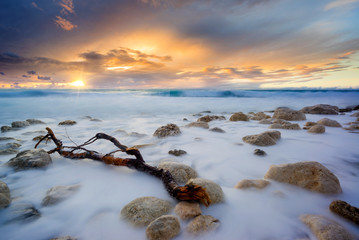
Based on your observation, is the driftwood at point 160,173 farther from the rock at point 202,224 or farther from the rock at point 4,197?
the rock at point 4,197

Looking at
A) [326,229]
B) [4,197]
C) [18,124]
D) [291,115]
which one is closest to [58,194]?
[4,197]

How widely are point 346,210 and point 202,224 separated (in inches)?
47.9

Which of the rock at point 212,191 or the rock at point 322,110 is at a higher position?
the rock at point 322,110

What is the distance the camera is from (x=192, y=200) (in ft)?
4.94

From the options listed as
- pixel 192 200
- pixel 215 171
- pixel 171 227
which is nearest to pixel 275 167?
pixel 215 171

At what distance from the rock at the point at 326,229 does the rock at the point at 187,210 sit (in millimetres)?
887

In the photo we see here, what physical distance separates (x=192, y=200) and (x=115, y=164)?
1324 millimetres

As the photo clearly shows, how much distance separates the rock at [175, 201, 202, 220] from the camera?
1.40m

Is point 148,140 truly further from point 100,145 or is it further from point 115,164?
point 115,164

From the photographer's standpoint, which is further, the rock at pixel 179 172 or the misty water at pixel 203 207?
the rock at pixel 179 172

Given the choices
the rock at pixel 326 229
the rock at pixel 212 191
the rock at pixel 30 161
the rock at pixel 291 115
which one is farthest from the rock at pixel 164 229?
the rock at pixel 291 115

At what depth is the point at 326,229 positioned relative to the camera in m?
1.22

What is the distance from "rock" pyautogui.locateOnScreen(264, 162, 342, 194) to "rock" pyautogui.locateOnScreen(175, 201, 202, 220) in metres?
1.13

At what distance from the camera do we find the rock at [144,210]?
1.40 meters
